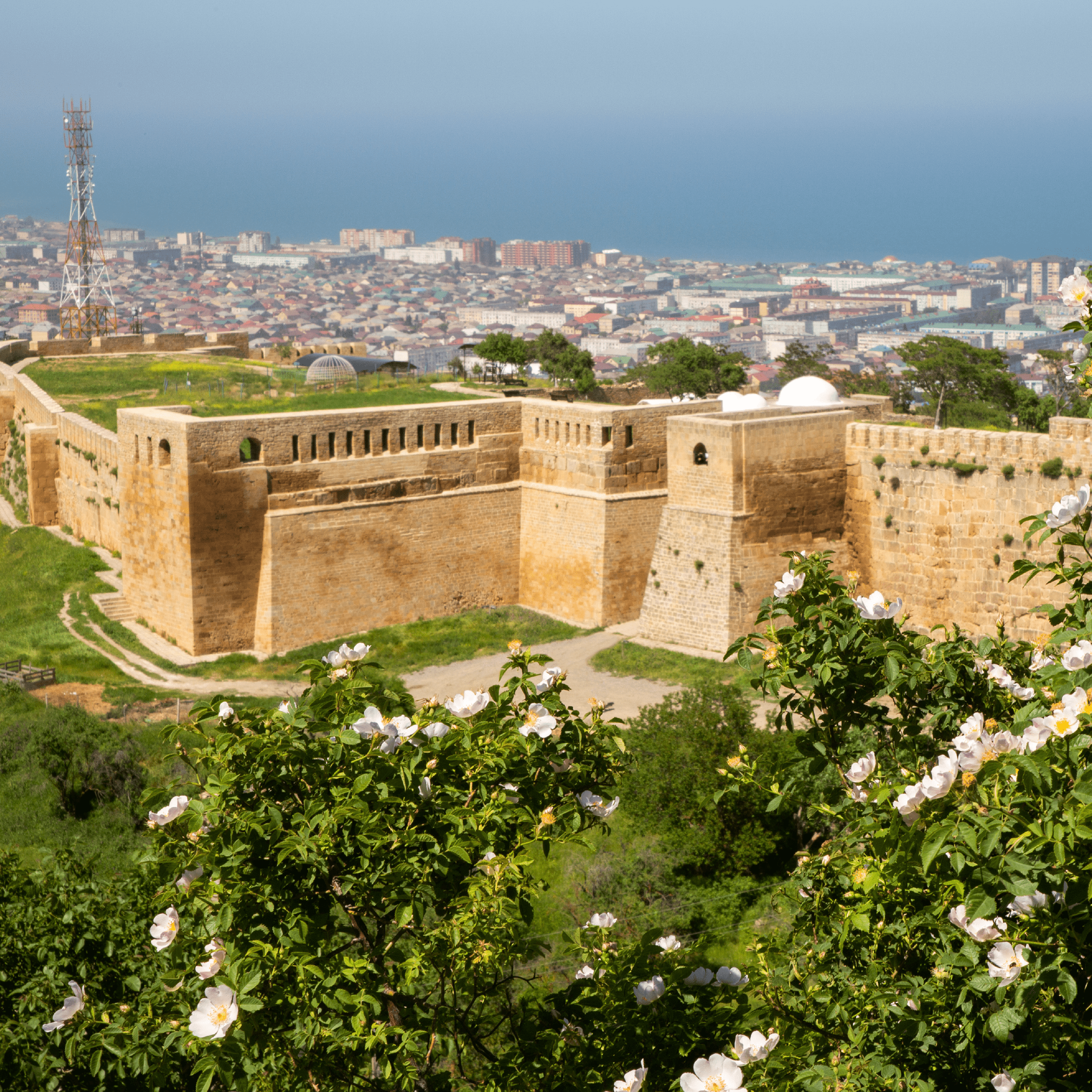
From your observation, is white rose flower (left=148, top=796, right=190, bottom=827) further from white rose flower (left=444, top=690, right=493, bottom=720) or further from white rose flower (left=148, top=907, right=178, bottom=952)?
white rose flower (left=444, top=690, right=493, bottom=720)

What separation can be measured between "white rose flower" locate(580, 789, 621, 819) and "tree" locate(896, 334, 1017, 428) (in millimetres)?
28450

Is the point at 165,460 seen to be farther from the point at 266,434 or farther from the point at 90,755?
the point at 90,755

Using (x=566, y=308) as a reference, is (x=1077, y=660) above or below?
above

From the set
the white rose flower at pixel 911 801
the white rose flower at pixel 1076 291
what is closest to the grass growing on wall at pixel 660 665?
the white rose flower at pixel 1076 291

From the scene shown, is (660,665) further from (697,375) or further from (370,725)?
(697,375)

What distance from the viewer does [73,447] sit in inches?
934

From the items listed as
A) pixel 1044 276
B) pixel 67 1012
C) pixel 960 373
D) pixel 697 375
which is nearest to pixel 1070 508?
pixel 67 1012

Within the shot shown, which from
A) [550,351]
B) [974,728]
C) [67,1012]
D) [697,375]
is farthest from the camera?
[697,375]

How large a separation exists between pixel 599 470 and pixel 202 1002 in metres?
15.8

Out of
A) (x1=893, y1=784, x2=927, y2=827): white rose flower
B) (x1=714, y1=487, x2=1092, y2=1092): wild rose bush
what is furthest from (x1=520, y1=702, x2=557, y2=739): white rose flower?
(x1=893, y1=784, x2=927, y2=827): white rose flower

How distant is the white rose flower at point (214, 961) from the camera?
5.00m

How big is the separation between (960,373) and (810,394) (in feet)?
43.0

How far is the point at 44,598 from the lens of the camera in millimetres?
21016

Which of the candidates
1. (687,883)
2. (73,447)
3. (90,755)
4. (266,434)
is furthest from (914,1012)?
(73,447)
